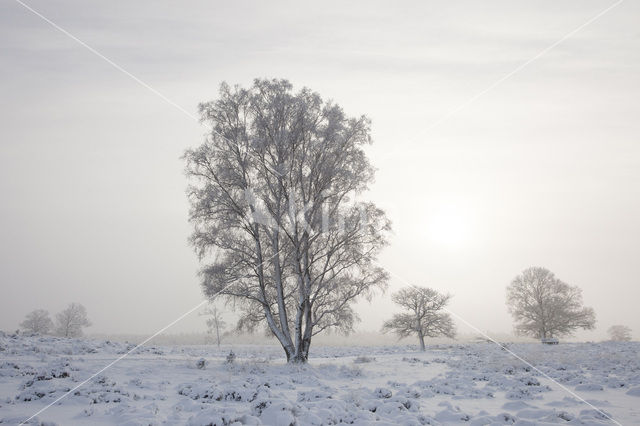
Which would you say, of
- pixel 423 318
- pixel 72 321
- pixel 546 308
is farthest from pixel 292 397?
pixel 72 321

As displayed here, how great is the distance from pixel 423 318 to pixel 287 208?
25.8 metres

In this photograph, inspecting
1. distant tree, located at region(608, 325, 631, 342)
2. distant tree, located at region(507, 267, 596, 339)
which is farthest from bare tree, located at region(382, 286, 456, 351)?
distant tree, located at region(608, 325, 631, 342)

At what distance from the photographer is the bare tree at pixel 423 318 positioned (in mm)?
37000

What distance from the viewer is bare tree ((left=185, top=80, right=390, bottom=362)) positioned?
711 inches

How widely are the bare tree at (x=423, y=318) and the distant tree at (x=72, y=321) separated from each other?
54429mm

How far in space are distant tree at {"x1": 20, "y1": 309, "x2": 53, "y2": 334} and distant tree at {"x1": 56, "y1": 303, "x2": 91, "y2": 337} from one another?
1.57 meters

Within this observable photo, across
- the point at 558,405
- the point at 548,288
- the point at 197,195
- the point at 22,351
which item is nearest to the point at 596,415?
the point at 558,405

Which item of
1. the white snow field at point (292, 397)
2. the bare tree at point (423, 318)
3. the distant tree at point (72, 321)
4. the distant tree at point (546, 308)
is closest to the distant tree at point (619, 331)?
the distant tree at point (546, 308)

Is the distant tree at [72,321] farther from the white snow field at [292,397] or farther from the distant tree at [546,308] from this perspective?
the distant tree at [546,308]

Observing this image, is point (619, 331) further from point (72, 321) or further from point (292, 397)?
point (72, 321)

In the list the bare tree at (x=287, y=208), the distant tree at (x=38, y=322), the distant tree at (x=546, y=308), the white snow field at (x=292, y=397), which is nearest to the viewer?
the white snow field at (x=292, y=397)

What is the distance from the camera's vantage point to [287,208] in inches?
728

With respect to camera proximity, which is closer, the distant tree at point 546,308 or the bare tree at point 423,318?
the bare tree at point 423,318

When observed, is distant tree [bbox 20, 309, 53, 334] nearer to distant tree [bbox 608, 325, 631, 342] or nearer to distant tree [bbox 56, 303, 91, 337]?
distant tree [bbox 56, 303, 91, 337]
